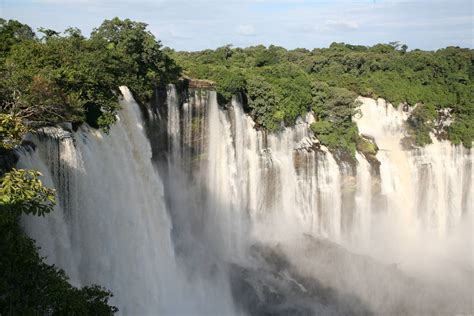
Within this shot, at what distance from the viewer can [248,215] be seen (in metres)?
26.9

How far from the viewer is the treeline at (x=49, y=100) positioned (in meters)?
7.54

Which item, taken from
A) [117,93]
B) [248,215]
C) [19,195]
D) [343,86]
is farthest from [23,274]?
[343,86]

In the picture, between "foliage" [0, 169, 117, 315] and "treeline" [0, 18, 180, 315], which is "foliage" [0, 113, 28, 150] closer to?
"treeline" [0, 18, 180, 315]

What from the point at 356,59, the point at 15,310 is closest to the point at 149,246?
the point at 15,310

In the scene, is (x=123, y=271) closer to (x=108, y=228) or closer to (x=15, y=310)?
(x=108, y=228)

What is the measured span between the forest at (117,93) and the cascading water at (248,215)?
89 cm

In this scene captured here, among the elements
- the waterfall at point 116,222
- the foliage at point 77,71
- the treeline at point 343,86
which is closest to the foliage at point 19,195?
the waterfall at point 116,222

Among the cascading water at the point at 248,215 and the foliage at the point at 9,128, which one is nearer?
the foliage at the point at 9,128

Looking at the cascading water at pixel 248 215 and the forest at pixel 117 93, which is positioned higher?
the forest at pixel 117 93

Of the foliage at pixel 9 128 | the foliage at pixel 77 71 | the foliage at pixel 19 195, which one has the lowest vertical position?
the foliage at pixel 19 195

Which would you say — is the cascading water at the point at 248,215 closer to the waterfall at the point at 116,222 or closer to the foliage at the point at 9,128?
the waterfall at the point at 116,222

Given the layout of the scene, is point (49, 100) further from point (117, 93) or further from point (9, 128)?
point (117, 93)

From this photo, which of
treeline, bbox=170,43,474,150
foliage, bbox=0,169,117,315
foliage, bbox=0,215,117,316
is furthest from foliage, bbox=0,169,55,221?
treeline, bbox=170,43,474,150

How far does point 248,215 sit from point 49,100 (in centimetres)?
1580
